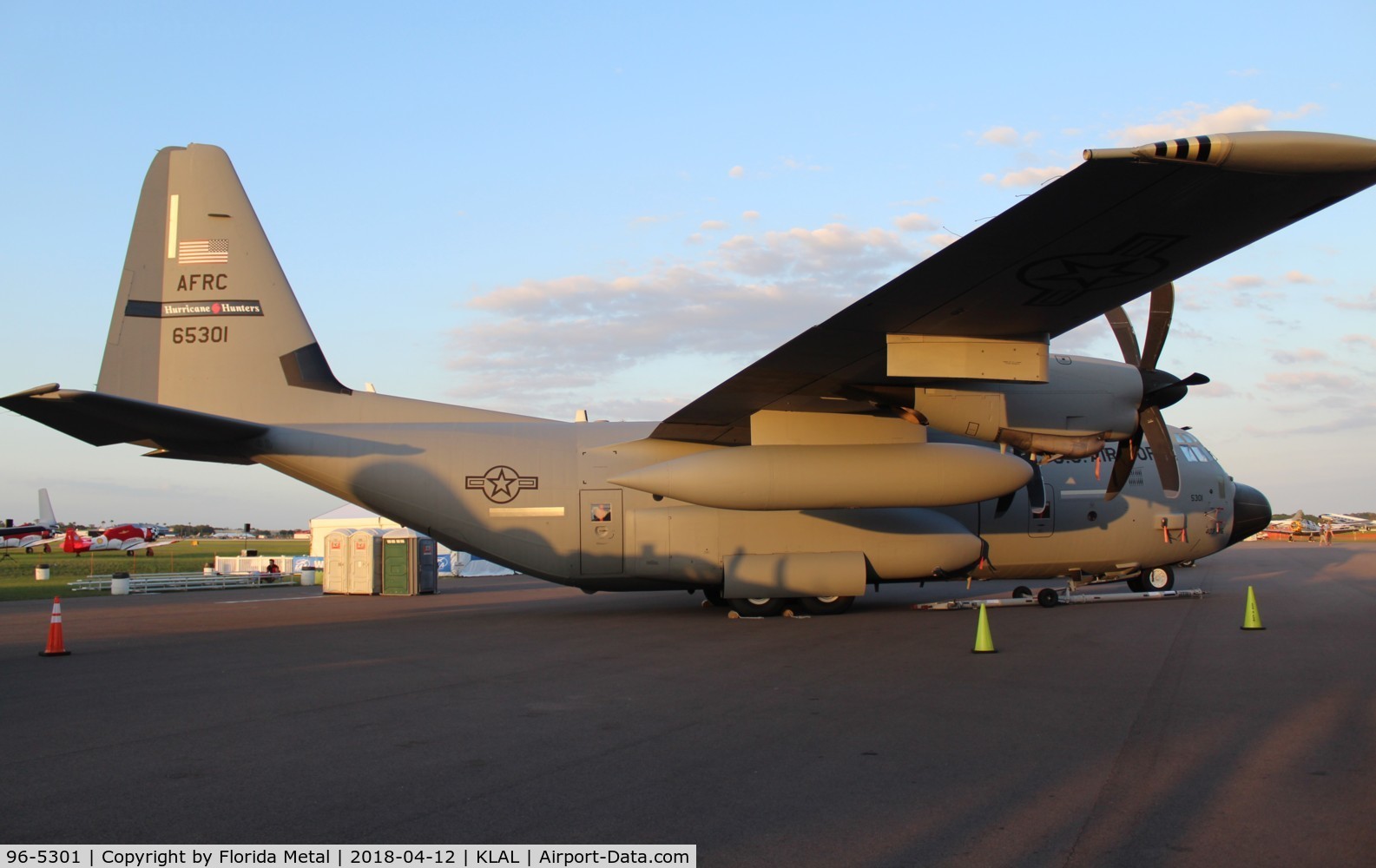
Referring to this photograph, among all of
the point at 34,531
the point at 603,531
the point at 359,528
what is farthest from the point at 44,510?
the point at 603,531

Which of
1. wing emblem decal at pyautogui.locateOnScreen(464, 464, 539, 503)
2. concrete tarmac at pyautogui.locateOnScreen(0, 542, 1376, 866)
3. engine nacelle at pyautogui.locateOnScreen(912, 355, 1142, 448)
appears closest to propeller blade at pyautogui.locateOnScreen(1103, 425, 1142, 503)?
engine nacelle at pyautogui.locateOnScreen(912, 355, 1142, 448)

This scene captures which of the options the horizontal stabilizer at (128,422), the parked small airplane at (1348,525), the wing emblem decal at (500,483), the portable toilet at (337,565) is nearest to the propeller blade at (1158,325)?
the wing emblem decal at (500,483)

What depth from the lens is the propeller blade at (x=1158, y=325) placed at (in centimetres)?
1598

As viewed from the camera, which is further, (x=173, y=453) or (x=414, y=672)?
(x=173, y=453)

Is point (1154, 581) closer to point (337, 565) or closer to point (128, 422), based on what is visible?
point (128, 422)

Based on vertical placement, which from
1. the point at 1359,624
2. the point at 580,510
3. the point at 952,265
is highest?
the point at 952,265

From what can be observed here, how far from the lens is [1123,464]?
1691cm

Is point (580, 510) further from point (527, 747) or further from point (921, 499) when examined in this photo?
point (527, 747)

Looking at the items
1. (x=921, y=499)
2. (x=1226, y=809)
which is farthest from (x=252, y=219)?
(x=1226, y=809)

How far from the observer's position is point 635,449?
16.9 meters

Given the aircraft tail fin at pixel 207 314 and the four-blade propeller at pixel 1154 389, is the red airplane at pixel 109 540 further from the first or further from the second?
the four-blade propeller at pixel 1154 389

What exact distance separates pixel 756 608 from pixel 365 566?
1601 cm

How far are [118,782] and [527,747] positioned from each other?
2.72m

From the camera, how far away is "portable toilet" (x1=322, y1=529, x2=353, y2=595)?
2902 cm
